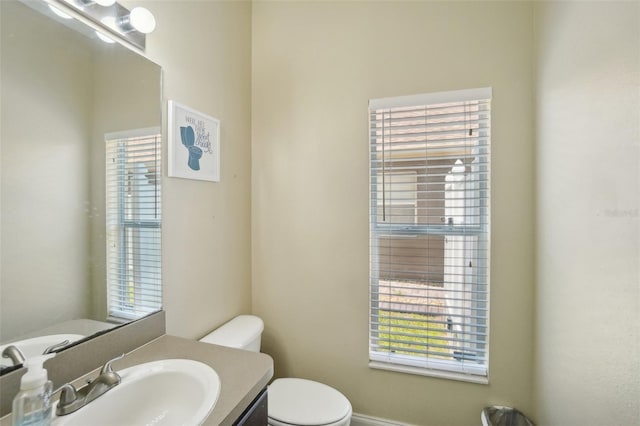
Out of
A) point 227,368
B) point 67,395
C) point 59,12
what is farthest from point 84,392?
point 59,12

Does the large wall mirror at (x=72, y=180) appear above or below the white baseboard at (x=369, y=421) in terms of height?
above

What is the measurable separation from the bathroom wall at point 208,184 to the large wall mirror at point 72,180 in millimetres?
103

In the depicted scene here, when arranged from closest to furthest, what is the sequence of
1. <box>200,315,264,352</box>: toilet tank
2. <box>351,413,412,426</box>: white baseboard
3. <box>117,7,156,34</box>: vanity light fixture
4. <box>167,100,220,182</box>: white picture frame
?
1. <box>117,7,156,34</box>: vanity light fixture
2. <box>167,100,220,182</box>: white picture frame
3. <box>200,315,264,352</box>: toilet tank
4. <box>351,413,412,426</box>: white baseboard

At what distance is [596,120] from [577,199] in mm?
272

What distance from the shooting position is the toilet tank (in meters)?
1.39

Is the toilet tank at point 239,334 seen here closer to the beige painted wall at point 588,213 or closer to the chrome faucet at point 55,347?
the chrome faucet at point 55,347

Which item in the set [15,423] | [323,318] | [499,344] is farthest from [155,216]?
[499,344]

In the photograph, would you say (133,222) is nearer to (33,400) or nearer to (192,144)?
(192,144)

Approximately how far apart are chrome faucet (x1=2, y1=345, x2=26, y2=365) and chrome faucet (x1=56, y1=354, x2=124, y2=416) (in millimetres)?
132

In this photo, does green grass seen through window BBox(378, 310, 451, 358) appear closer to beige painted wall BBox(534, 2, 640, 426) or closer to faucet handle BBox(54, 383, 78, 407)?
beige painted wall BBox(534, 2, 640, 426)

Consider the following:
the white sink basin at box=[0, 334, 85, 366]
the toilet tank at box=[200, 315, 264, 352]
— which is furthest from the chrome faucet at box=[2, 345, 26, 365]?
the toilet tank at box=[200, 315, 264, 352]

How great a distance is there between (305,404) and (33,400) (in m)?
1.09

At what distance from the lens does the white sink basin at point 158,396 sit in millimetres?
766

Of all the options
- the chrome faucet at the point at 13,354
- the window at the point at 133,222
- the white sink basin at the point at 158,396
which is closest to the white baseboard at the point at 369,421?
the white sink basin at the point at 158,396
